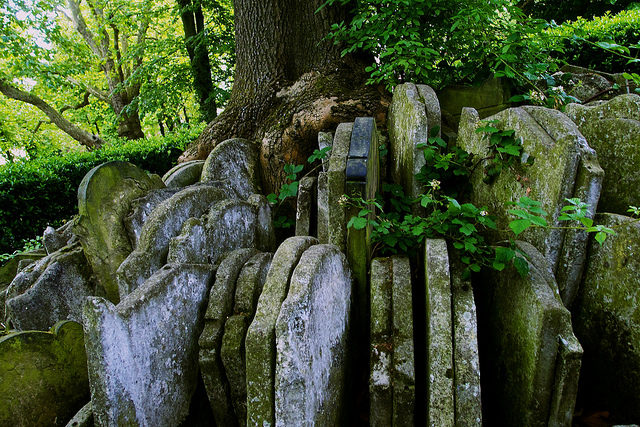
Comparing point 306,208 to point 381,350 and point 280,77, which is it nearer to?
point 381,350

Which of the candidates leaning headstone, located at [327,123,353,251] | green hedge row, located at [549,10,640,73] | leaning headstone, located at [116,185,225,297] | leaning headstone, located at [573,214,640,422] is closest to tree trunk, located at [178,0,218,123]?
leaning headstone, located at [116,185,225,297]

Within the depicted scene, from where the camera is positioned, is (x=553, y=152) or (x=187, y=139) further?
(x=187, y=139)

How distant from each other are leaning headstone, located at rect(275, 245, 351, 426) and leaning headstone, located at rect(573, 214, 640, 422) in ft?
4.75

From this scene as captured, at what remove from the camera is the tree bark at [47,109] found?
39.6 feet

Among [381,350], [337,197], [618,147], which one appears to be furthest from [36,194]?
[618,147]

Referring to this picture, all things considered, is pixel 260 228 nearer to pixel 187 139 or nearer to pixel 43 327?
pixel 43 327

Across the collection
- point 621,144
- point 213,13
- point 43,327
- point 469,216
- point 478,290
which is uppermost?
point 213,13

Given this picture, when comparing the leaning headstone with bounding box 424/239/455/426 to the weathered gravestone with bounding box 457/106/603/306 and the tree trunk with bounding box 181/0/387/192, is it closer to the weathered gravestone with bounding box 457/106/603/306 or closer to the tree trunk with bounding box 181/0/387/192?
the weathered gravestone with bounding box 457/106/603/306

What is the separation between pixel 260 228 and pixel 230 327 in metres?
1.68

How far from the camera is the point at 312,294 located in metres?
2.06

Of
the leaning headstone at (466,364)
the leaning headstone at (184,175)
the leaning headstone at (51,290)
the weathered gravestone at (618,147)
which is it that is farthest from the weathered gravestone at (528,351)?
the leaning headstone at (184,175)

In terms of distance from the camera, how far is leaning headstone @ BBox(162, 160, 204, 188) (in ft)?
15.7

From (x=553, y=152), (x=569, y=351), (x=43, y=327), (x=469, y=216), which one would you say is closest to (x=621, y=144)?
(x=553, y=152)

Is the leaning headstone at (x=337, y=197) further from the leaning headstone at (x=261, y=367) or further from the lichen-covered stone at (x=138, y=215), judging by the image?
the lichen-covered stone at (x=138, y=215)
